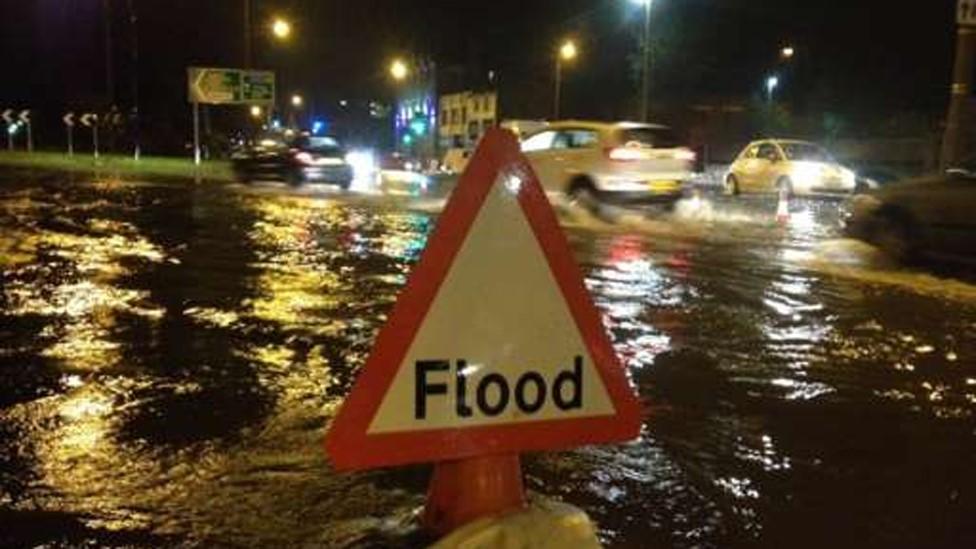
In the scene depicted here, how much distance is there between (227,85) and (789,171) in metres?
22.9

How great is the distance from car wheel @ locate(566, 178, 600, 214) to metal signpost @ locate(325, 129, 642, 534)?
17.2 m

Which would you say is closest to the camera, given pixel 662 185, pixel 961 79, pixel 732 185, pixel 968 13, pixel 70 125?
pixel 968 13

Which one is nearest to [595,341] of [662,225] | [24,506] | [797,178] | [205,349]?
[24,506]

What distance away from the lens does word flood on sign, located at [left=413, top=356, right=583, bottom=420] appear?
3359 mm

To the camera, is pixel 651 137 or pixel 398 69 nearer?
pixel 651 137

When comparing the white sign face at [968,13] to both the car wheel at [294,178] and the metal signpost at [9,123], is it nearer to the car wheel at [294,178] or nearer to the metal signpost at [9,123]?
the car wheel at [294,178]

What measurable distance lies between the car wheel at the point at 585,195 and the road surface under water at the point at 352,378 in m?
5.76

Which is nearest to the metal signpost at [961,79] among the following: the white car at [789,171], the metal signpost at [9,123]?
the white car at [789,171]

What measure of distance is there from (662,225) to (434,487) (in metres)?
15.6

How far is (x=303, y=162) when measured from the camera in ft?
96.3

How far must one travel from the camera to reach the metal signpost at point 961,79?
16484 mm

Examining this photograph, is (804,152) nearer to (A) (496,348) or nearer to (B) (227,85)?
(B) (227,85)

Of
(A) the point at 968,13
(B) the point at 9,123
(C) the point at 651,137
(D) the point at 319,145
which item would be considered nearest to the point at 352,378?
(A) the point at 968,13

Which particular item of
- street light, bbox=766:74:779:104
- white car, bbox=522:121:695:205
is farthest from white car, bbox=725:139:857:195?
street light, bbox=766:74:779:104
